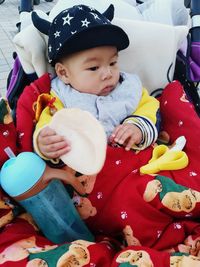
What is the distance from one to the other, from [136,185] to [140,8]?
80 centimetres

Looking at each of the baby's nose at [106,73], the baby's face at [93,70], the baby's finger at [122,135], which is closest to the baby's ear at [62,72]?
the baby's face at [93,70]

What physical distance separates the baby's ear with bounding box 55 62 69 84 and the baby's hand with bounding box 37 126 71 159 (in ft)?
0.82

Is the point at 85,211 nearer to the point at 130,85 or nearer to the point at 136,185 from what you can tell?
the point at 136,185

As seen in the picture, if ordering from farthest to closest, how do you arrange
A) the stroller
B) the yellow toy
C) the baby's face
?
the baby's face → the yellow toy → the stroller

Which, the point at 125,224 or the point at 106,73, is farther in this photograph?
the point at 106,73

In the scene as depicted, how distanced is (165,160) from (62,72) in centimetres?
39

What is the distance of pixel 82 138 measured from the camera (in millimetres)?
783

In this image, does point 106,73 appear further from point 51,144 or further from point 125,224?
point 125,224

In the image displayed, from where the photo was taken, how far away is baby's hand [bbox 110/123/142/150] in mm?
938

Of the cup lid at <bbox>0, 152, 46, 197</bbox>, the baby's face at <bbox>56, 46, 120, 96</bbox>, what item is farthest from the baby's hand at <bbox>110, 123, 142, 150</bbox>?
the cup lid at <bbox>0, 152, 46, 197</bbox>

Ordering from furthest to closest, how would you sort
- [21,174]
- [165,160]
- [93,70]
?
1. [93,70]
2. [165,160]
3. [21,174]

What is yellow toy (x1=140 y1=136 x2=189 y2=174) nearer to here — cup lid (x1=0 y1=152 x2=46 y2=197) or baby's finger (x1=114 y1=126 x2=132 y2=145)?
baby's finger (x1=114 y1=126 x2=132 y2=145)

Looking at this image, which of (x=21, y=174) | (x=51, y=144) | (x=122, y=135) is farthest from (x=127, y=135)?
(x=21, y=174)

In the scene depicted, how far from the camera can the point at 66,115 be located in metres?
0.79
